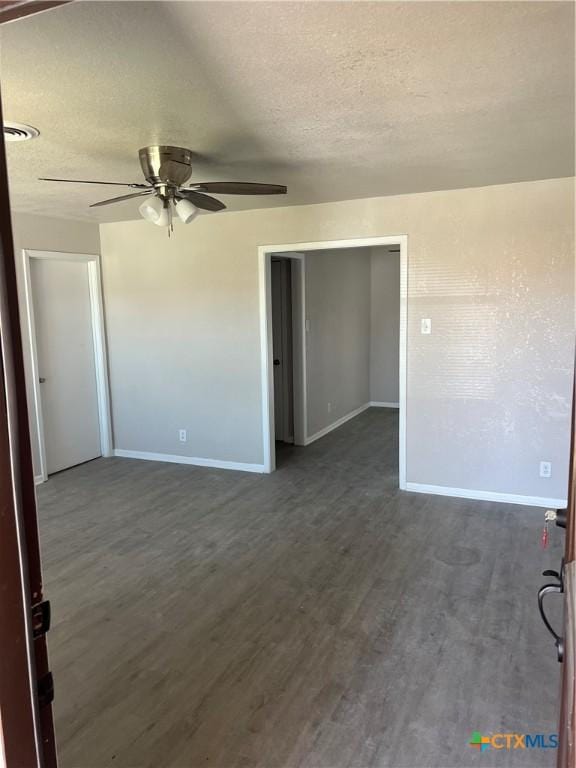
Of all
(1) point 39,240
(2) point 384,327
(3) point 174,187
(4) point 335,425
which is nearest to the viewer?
(3) point 174,187

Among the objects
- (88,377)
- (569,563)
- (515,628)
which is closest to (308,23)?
(569,563)

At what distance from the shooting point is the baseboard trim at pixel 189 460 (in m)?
5.34

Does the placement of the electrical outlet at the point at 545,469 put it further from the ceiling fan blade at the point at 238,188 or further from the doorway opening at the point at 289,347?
the ceiling fan blade at the point at 238,188

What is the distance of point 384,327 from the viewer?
8.29 m

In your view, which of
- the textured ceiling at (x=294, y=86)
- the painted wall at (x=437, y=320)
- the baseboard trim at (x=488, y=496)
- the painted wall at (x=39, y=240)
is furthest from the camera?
the painted wall at (x=39, y=240)

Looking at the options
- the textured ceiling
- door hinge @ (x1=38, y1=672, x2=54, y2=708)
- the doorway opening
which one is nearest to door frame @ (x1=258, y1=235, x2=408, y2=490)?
the doorway opening

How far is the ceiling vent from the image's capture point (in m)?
2.53

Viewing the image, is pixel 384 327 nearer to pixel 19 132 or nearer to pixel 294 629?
pixel 294 629

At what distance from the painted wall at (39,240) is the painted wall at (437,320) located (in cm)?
27

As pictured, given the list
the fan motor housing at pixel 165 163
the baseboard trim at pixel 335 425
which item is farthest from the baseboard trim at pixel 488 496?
the fan motor housing at pixel 165 163

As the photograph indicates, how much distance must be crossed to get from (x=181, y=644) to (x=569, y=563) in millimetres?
2087

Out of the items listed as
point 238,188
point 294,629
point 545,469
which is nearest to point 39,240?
point 238,188

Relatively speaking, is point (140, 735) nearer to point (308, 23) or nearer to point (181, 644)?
point (181, 644)

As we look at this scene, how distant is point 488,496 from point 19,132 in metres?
3.98
